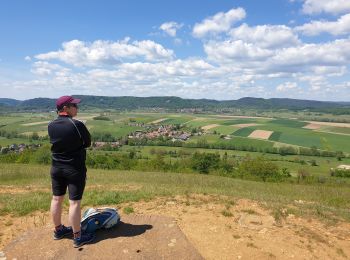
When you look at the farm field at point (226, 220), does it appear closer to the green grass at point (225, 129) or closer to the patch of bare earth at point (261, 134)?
the patch of bare earth at point (261, 134)

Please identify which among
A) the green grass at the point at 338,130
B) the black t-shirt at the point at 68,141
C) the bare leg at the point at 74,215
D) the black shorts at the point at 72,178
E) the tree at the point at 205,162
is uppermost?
the black t-shirt at the point at 68,141

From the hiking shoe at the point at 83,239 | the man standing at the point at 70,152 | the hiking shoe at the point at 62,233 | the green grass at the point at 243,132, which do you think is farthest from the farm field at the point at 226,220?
the green grass at the point at 243,132

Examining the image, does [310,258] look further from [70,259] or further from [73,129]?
[73,129]

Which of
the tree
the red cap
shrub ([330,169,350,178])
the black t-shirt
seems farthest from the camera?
shrub ([330,169,350,178])

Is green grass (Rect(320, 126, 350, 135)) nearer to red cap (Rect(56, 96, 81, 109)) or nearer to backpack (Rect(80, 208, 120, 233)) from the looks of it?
backpack (Rect(80, 208, 120, 233))

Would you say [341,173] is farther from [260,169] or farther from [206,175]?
[206,175]

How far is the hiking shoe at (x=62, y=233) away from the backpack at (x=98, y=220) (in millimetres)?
308

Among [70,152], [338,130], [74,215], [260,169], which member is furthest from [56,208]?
[338,130]

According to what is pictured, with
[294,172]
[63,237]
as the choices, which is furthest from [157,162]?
[63,237]

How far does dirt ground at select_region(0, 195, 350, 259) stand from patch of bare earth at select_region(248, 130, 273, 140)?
99306 millimetres

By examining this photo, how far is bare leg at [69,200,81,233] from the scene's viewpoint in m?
6.29

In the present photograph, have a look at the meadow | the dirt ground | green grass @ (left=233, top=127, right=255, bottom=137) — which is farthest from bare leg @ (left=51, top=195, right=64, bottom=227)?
green grass @ (left=233, top=127, right=255, bottom=137)

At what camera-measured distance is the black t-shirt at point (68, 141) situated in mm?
6199

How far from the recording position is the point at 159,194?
11.1m
